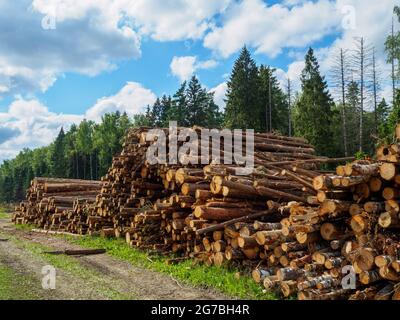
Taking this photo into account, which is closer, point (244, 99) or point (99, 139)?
point (244, 99)

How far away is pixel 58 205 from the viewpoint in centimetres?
1864

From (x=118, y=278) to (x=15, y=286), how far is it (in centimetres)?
193

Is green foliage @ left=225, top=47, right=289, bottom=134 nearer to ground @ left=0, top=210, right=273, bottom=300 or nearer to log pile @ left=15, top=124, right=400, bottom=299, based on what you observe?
log pile @ left=15, top=124, right=400, bottom=299

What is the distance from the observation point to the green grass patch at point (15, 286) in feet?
24.1

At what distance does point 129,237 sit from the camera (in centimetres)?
1229

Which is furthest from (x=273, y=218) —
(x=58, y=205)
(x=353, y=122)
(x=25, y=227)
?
(x=353, y=122)

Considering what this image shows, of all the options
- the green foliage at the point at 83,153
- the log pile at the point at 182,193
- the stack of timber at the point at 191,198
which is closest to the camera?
the stack of timber at the point at 191,198

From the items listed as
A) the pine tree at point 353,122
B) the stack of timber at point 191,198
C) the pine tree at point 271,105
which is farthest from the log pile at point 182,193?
the pine tree at point 271,105

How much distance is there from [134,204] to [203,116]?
43.0 meters

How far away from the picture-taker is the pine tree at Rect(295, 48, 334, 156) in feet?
137

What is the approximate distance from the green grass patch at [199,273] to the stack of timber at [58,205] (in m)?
4.52

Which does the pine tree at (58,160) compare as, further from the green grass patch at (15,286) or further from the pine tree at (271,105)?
the green grass patch at (15,286)

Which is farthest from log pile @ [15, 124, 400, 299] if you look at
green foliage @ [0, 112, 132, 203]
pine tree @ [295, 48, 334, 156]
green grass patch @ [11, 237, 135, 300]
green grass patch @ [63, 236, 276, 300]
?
green foliage @ [0, 112, 132, 203]

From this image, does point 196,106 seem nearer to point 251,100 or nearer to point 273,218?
point 251,100
